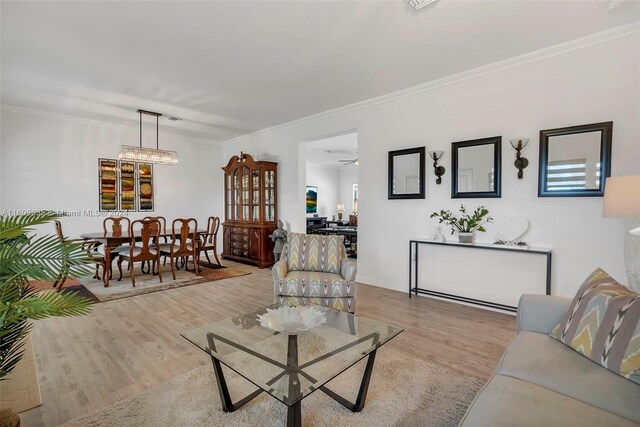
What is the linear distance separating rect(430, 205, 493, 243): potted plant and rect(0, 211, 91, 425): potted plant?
11.2 feet

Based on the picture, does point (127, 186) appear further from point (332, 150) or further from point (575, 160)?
point (575, 160)

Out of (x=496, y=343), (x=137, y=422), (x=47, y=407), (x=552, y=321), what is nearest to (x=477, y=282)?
(x=496, y=343)

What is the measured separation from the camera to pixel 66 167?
211 inches

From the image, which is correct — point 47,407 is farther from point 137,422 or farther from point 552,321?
point 552,321

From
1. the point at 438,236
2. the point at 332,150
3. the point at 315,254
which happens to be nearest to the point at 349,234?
the point at 332,150

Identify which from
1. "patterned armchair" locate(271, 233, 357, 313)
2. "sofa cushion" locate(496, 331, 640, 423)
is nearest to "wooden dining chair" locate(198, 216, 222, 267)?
"patterned armchair" locate(271, 233, 357, 313)

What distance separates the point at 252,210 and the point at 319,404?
465cm

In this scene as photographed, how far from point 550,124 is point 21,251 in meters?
4.01

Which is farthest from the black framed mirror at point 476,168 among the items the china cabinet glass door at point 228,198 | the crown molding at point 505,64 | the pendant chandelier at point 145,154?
the china cabinet glass door at point 228,198

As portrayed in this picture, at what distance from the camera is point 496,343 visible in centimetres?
262

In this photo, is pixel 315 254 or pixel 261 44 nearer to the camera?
pixel 261 44

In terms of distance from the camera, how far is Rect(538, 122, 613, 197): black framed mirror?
2796 millimetres

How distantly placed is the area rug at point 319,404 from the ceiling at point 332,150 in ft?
16.2

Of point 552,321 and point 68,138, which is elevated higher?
point 68,138
